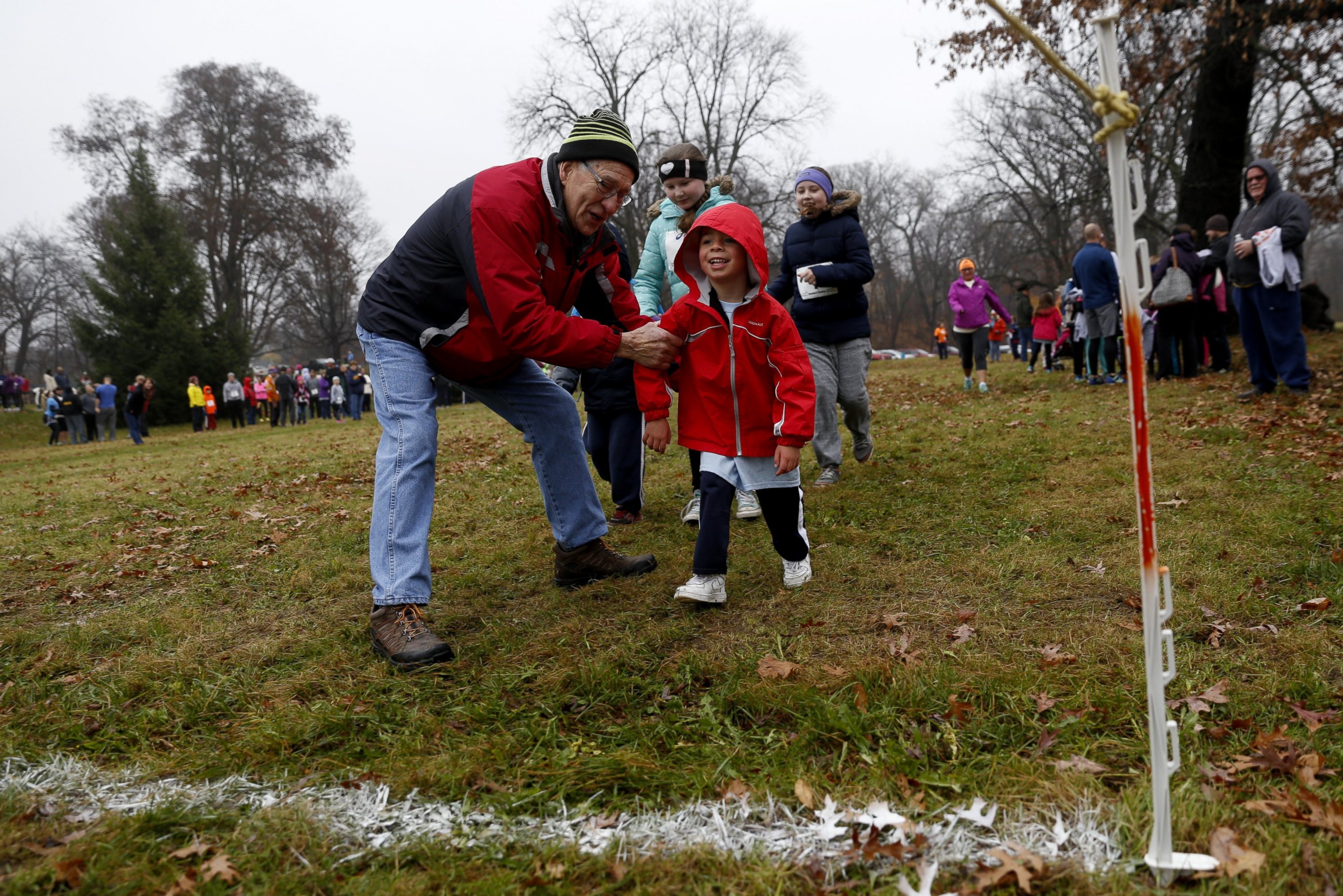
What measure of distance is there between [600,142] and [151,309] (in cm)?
3175

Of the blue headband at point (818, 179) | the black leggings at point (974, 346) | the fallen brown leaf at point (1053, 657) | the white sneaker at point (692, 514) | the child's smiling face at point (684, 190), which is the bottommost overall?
the fallen brown leaf at point (1053, 657)

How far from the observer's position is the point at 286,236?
3469 cm

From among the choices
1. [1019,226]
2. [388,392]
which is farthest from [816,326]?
[1019,226]

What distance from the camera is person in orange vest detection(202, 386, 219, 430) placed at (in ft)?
84.9

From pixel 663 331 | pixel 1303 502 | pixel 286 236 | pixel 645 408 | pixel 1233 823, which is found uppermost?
pixel 286 236

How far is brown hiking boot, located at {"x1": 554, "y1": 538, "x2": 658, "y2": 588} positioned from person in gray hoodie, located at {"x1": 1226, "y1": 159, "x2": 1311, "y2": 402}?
696 centimetres

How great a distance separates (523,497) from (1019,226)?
4504 centimetres

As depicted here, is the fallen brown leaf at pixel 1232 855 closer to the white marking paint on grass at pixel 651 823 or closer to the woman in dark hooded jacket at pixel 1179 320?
the white marking paint on grass at pixel 651 823

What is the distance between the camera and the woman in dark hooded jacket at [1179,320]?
10.8m

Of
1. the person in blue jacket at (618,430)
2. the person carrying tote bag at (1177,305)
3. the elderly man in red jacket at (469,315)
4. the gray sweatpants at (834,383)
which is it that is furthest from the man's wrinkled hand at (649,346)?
the person carrying tote bag at (1177,305)

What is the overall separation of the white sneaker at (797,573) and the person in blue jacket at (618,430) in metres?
1.40

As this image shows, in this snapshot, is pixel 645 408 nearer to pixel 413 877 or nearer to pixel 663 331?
pixel 663 331

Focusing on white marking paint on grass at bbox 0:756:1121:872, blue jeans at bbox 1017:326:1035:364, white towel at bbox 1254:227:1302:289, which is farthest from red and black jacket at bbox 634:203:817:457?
blue jeans at bbox 1017:326:1035:364

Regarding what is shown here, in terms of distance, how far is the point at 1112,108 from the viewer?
68.1 inches
